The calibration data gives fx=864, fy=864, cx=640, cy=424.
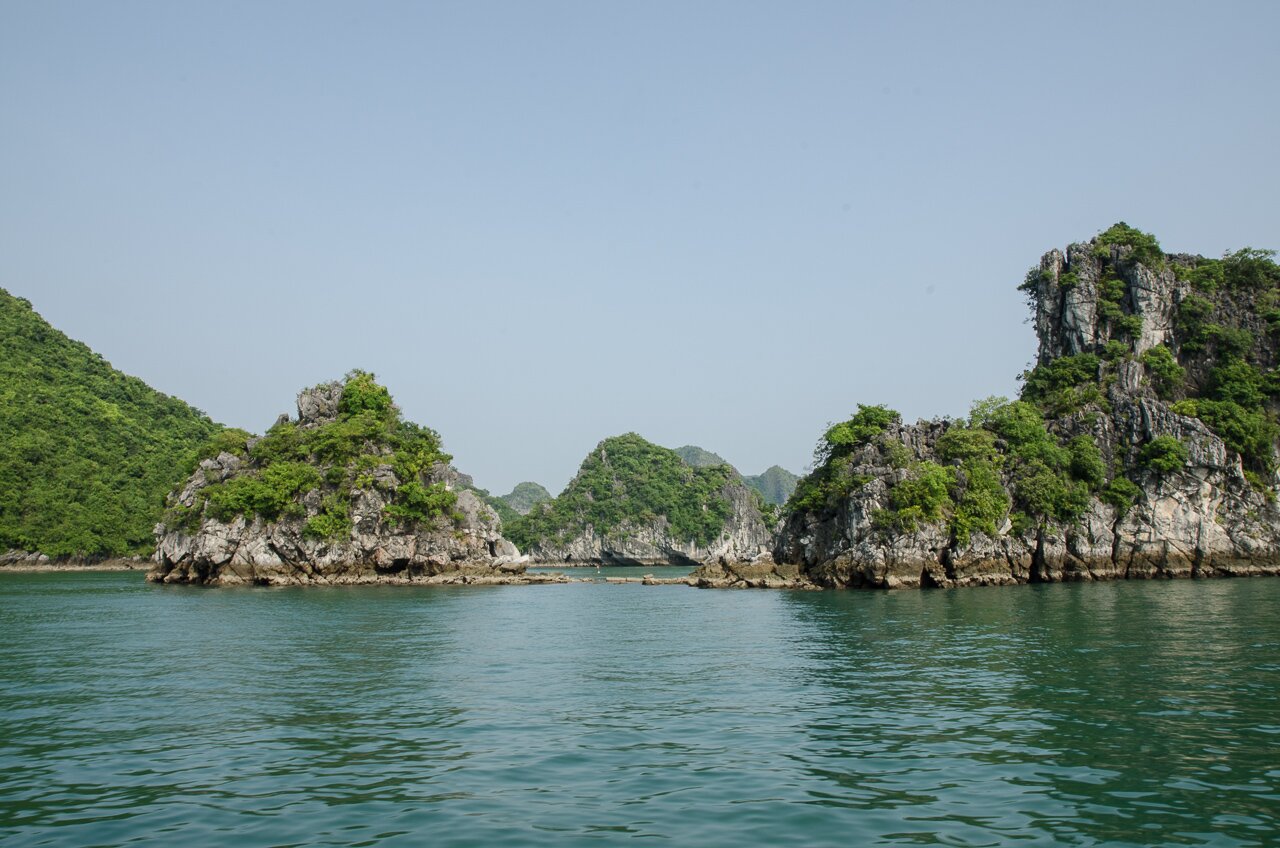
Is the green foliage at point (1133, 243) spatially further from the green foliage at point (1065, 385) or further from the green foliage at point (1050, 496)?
the green foliage at point (1050, 496)

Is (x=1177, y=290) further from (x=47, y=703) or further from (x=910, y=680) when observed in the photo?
(x=47, y=703)

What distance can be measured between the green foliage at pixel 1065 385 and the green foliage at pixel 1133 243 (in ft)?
34.2

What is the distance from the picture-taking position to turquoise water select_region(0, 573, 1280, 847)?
10531 millimetres

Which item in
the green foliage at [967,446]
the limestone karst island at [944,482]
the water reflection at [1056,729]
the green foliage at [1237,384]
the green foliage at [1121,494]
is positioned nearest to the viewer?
the water reflection at [1056,729]

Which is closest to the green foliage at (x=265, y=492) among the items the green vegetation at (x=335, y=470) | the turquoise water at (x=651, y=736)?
the green vegetation at (x=335, y=470)

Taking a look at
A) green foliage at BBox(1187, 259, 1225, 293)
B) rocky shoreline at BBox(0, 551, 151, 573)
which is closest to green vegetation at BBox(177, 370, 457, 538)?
rocky shoreline at BBox(0, 551, 151, 573)

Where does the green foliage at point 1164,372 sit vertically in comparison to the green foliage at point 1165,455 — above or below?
above

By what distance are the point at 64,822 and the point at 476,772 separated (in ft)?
17.1

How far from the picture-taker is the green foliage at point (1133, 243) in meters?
77.7

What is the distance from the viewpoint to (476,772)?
13.0m

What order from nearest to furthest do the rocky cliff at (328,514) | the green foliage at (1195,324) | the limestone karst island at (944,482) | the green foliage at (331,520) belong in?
the limestone karst island at (944,482) → the rocky cliff at (328,514) → the green foliage at (331,520) → the green foliage at (1195,324)

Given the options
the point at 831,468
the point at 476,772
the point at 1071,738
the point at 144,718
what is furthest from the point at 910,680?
the point at 831,468

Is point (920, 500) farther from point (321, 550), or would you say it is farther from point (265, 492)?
point (265, 492)

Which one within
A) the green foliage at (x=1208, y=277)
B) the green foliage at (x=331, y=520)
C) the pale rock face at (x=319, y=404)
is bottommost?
the green foliage at (x=331, y=520)
